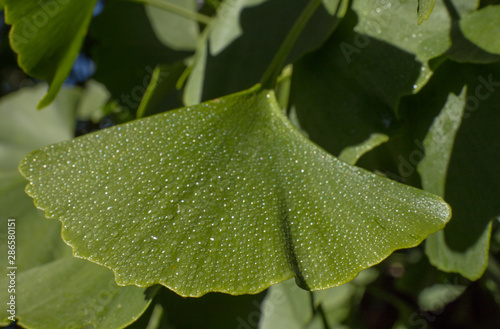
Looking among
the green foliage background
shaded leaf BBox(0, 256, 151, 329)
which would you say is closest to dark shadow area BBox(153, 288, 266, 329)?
the green foliage background

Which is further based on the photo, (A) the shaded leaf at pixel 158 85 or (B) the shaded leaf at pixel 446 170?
(A) the shaded leaf at pixel 158 85

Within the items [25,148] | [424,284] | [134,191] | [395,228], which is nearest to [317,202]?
[395,228]

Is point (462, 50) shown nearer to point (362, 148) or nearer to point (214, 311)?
point (362, 148)

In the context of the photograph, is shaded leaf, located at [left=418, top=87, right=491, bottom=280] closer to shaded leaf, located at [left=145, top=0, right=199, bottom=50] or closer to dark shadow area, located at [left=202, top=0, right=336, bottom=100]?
dark shadow area, located at [left=202, top=0, right=336, bottom=100]

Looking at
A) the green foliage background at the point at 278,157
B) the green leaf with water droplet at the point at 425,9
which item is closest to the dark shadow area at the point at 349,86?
the green foliage background at the point at 278,157

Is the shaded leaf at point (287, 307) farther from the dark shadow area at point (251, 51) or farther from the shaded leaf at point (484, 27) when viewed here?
the shaded leaf at point (484, 27)

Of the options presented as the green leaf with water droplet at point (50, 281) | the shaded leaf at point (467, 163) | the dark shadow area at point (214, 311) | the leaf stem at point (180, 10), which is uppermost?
the leaf stem at point (180, 10)

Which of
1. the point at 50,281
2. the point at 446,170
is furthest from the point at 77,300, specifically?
the point at 446,170

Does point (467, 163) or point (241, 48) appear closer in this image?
point (467, 163)
